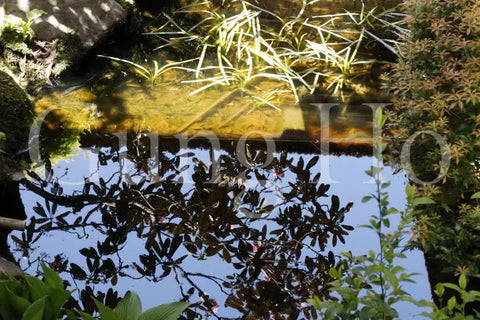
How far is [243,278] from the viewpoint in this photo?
279 centimetres

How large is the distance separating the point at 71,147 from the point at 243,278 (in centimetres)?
143

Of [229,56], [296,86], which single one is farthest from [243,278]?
[229,56]

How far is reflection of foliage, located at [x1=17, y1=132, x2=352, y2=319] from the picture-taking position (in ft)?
9.01

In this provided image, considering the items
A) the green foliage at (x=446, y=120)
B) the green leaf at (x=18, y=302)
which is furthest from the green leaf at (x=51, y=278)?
the green foliage at (x=446, y=120)

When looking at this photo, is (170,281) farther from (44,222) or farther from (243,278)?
(44,222)

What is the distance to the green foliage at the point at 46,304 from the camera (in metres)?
1.93

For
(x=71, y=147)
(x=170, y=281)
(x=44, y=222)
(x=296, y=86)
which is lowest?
(x=170, y=281)

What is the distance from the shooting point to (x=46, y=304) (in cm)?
199

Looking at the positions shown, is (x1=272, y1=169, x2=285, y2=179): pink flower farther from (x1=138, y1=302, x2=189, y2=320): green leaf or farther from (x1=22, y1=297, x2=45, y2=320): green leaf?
(x1=22, y1=297, x2=45, y2=320): green leaf

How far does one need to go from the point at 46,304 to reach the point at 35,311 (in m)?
0.10

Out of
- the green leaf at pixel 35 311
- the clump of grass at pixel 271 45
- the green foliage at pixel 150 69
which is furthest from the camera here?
the green foliage at pixel 150 69

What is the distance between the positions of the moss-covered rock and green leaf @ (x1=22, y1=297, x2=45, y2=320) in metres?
1.74

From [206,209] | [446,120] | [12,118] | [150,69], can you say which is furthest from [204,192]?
[150,69]

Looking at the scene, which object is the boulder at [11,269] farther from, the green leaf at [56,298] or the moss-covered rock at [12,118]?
the moss-covered rock at [12,118]
